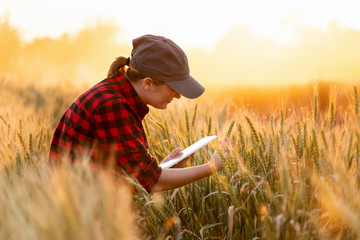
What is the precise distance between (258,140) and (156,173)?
42 centimetres

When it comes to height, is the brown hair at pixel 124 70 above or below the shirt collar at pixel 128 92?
above

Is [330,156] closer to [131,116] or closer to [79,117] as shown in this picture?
[131,116]

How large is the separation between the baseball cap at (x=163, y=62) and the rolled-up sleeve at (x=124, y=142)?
22cm

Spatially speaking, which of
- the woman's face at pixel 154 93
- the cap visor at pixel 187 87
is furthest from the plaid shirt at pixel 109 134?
the cap visor at pixel 187 87

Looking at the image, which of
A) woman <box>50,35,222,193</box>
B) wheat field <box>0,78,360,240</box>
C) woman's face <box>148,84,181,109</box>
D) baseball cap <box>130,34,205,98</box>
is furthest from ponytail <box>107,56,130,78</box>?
wheat field <box>0,78,360,240</box>

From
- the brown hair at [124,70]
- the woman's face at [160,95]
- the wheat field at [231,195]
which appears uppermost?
the brown hair at [124,70]

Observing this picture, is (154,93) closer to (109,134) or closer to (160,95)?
(160,95)

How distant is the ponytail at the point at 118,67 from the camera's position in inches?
70.4

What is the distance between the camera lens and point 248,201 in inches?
52.7

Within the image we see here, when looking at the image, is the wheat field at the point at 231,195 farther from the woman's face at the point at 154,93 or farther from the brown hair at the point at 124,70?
the brown hair at the point at 124,70

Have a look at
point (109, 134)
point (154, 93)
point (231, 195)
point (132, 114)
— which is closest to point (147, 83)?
point (154, 93)

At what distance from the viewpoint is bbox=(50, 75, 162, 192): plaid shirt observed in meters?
1.52

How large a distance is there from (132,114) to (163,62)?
0.27 meters

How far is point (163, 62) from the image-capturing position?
5.47 ft
